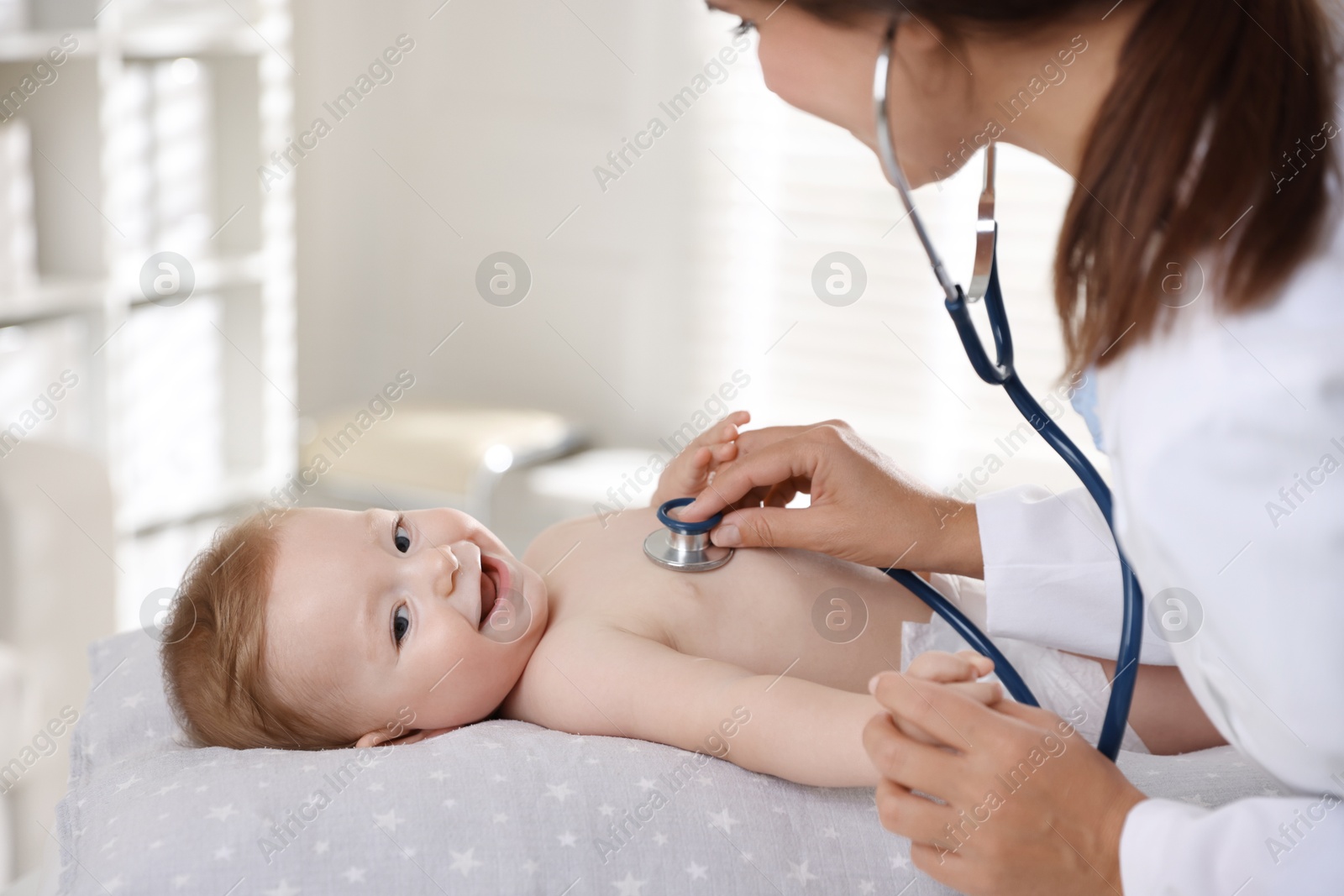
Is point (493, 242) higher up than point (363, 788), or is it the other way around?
Result: point (493, 242)

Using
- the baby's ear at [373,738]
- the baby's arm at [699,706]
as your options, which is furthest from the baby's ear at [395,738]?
the baby's arm at [699,706]

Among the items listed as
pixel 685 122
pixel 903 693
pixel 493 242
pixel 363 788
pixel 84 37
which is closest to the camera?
pixel 903 693

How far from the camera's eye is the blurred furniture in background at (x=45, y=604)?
5.96ft

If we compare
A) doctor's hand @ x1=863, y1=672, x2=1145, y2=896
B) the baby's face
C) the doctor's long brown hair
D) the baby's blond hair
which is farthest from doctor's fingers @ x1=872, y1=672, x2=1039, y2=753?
the baby's blond hair

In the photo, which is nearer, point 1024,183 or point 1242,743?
point 1242,743

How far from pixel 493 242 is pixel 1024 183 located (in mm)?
1490

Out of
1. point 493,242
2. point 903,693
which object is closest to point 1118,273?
point 903,693

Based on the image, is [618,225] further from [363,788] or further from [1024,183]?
[363,788]

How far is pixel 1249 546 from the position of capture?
708 millimetres

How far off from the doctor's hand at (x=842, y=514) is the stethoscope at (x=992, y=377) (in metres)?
0.05

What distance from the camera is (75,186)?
2.65 metres

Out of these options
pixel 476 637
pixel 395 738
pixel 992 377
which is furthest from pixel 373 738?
pixel 992 377

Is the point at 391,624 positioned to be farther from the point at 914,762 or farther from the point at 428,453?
the point at 428,453

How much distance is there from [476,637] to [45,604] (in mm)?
1021
